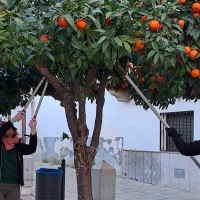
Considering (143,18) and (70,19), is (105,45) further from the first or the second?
(143,18)

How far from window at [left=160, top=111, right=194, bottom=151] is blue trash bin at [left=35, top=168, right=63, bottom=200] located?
5303 mm

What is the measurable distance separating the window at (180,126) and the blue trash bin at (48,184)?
5.30 metres

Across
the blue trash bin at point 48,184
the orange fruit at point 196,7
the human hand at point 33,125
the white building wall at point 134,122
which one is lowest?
the blue trash bin at point 48,184

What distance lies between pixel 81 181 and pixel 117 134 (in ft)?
28.5

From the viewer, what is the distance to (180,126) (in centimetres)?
1088

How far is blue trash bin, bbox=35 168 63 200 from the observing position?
Result: 5750 millimetres

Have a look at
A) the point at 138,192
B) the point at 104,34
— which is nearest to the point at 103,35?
the point at 104,34

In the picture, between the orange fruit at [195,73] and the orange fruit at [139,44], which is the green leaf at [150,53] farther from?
the orange fruit at [195,73]

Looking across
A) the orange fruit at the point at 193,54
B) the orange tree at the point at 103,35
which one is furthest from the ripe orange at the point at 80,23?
the orange fruit at the point at 193,54

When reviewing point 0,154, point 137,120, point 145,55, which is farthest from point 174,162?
point 145,55

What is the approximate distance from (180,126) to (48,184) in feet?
18.9

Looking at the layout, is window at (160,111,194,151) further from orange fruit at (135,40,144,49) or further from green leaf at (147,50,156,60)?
green leaf at (147,50,156,60)

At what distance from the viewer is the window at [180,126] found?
34.7 ft

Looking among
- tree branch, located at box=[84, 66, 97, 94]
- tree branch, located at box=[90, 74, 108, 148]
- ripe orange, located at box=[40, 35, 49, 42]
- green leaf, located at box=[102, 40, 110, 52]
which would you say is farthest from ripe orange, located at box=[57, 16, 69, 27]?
tree branch, located at box=[90, 74, 108, 148]
